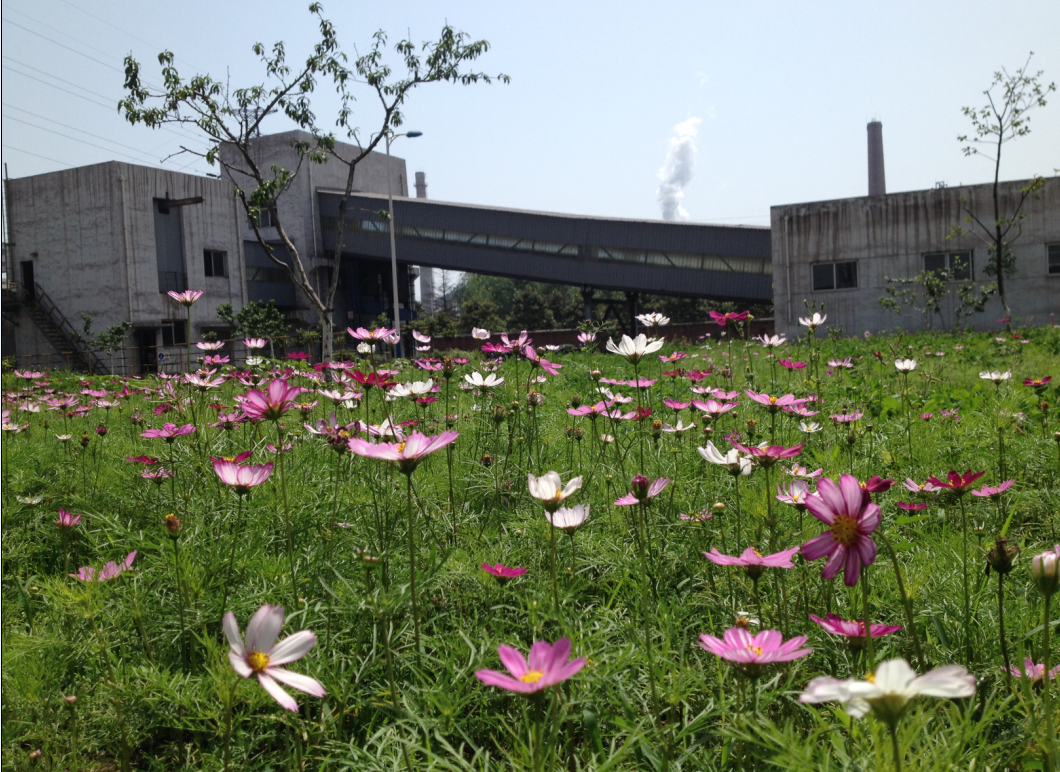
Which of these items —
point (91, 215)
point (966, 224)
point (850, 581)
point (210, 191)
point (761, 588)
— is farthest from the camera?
point (210, 191)

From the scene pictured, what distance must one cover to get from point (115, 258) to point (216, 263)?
307cm

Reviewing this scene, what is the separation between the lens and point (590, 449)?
243 centimetres

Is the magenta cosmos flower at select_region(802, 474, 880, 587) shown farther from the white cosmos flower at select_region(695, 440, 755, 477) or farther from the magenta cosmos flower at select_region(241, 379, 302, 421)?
the magenta cosmos flower at select_region(241, 379, 302, 421)

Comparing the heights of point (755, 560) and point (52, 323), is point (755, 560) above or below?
below

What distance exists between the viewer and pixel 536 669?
0.59 meters

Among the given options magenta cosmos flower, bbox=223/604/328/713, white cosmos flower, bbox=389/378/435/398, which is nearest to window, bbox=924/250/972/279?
white cosmos flower, bbox=389/378/435/398

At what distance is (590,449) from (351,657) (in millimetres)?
1455

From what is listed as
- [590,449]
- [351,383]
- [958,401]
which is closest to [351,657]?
[590,449]

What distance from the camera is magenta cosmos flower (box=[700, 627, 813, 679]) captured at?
644 millimetres

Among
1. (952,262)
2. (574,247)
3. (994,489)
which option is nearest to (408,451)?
(994,489)

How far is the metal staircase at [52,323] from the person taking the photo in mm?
19016

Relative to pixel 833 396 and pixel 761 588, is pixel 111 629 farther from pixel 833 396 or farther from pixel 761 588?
pixel 833 396

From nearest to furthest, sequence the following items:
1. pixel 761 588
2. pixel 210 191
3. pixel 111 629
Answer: pixel 111 629 → pixel 761 588 → pixel 210 191

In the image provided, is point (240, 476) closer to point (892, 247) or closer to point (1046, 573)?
point (1046, 573)
